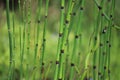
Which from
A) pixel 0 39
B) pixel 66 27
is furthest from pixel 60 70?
pixel 0 39

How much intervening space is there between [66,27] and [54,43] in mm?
2309

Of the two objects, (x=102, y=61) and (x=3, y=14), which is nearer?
(x=102, y=61)

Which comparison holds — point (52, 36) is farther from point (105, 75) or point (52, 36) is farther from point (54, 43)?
point (105, 75)

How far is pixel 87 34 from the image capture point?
305 centimetres

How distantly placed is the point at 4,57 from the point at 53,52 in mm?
470

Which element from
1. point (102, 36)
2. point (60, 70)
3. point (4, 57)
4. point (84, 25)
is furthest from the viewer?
point (84, 25)

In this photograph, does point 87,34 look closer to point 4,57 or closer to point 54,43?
point 54,43

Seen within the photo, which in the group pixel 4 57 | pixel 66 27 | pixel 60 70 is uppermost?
pixel 66 27

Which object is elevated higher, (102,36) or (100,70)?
(102,36)

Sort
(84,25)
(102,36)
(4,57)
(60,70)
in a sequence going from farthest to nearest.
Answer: (84,25) < (4,57) < (102,36) < (60,70)

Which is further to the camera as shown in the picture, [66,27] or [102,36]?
[102,36]

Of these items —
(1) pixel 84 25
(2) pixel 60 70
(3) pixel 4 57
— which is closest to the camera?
(2) pixel 60 70

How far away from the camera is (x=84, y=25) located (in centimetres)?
308

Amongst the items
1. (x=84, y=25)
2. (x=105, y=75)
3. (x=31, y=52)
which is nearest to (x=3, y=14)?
(x=31, y=52)
